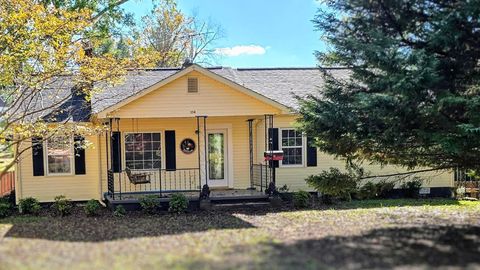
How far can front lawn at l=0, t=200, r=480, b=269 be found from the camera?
6.39m

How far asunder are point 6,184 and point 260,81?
9625 mm

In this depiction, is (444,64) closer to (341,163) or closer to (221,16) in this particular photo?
(341,163)

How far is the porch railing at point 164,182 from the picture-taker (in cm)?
1495

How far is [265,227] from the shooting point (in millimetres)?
9883

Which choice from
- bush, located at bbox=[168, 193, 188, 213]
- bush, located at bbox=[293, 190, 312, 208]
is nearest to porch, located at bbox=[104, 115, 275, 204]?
bush, located at bbox=[293, 190, 312, 208]

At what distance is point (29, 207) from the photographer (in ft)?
44.1

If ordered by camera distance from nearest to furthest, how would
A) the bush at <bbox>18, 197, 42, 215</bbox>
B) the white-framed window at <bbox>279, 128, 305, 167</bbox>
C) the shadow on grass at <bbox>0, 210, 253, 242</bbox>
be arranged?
the shadow on grass at <bbox>0, 210, 253, 242</bbox>
the bush at <bbox>18, 197, 42, 215</bbox>
the white-framed window at <bbox>279, 128, 305, 167</bbox>

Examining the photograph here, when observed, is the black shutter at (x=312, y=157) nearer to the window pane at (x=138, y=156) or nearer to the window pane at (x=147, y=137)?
the window pane at (x=147, y=137)

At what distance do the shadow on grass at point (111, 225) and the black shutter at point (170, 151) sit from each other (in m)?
2.59

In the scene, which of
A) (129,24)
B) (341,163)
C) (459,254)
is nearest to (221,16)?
(129,24)

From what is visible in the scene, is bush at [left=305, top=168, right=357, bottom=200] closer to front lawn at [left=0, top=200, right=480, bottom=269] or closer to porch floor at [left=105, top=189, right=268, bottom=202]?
front lawn at [left=0, top=200, right=480, bottom=269]

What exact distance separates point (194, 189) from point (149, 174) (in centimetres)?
154

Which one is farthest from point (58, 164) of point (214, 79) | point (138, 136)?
point (214, 79)

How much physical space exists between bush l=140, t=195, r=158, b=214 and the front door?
2.93 meters
